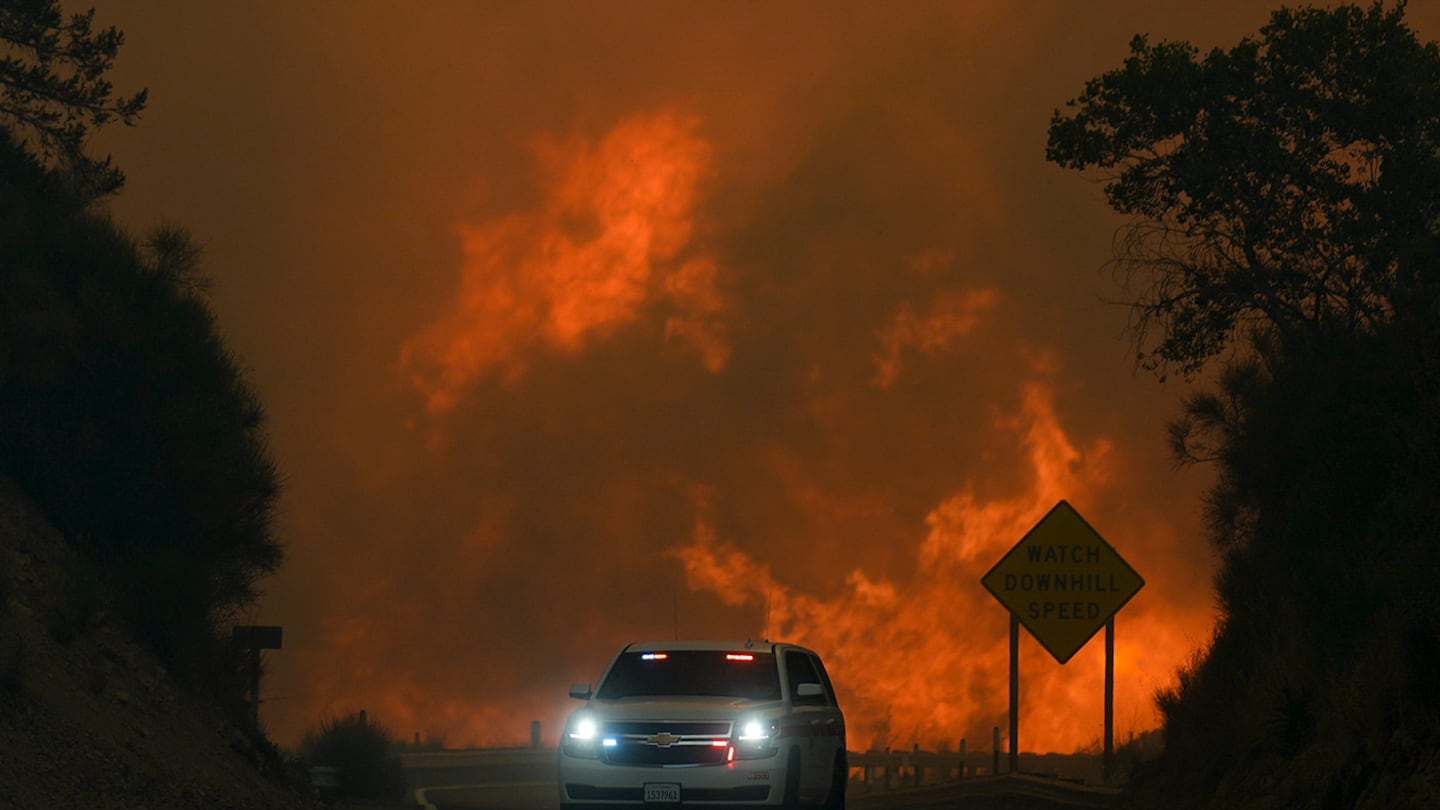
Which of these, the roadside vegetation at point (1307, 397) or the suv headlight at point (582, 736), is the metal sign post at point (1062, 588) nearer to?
the roadside vegetation at point (1307, 397)

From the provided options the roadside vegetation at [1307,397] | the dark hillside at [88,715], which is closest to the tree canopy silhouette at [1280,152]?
the roadside vegetation at [1307,397]

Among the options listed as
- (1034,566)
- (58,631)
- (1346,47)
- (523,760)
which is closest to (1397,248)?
(1346,47)

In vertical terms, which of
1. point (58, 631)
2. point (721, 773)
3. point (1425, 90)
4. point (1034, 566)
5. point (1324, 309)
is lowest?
point (721, 773)

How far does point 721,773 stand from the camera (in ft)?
58.6

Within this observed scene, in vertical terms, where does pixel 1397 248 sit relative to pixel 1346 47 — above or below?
below

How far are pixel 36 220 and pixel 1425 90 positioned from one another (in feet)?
69.5

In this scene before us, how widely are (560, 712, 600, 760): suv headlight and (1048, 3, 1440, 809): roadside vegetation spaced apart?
6499mm

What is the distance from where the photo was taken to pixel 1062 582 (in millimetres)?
30406

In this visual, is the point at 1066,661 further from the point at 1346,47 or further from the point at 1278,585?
the point at 1346,47

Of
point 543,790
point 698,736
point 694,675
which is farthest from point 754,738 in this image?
point 543,790


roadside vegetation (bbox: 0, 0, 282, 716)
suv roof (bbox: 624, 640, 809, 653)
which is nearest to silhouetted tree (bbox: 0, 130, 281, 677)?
roadside vegetation (bbox: 0, 0, 282, 716)

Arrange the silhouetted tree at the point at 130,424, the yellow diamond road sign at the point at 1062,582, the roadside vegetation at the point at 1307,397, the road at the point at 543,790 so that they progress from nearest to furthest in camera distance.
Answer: the roadside vegetation at the point at 1307,397
the road at the point at 543,790
the silhouetted tree at the point at 130,424
the yellow diamond road sign at the point at 1062,582

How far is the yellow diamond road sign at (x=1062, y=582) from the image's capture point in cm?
3022

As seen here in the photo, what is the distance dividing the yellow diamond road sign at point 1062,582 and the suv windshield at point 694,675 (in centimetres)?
1184
